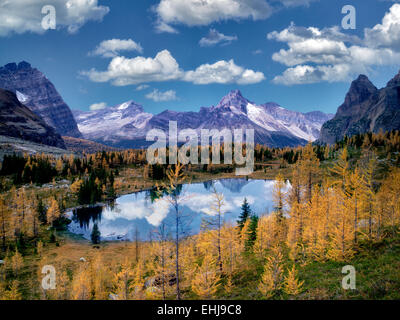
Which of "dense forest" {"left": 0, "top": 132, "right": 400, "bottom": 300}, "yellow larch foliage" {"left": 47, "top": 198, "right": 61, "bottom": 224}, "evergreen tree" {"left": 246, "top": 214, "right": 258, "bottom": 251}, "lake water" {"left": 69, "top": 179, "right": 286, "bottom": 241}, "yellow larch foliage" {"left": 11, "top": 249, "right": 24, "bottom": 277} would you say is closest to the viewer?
"dense forest" {"left": 0, "top": 132, "right": 400, "bottom": 300}

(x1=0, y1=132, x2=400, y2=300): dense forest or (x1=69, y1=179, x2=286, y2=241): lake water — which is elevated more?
(x1=0, y1=132, x2=400, y2=300): dense forest

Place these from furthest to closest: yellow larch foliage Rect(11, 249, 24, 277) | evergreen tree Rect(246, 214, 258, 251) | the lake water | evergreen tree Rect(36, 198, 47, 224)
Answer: evergreen tree Rect(36, 198, 47, 224)
the lake water
evergreen tree Rect(246, 214, 258, 251)
yellow larch foliage Rect(11, 249, 24, 277)

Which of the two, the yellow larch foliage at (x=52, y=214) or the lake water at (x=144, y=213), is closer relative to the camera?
the lake water at (x=144, y=213)

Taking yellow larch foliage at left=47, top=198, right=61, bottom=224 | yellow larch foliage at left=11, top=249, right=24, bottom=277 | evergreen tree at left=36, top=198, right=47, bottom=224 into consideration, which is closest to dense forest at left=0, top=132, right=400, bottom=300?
yellow larch foliage at left=11, top=249, right=24, bottom=277

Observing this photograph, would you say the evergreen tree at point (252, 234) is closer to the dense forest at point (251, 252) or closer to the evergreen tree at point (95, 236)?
the dense forest at point (251, 252)

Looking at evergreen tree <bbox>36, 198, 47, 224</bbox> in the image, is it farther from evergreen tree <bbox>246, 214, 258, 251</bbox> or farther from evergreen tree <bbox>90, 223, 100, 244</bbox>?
evergreen tree <bbox>246, 214, 258, 251</bbox>

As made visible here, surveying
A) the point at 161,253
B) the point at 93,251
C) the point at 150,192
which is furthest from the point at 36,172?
the point at 161,253

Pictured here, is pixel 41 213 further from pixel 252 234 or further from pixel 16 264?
pixel 252 234

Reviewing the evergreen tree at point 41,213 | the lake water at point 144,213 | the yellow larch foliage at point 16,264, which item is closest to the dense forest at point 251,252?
the yellow larch foliage at point 16,264

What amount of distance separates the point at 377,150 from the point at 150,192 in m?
130

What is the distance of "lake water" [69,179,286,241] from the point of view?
74750mm

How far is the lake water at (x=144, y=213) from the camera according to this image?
74.8 m

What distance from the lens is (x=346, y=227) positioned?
22.4 metres

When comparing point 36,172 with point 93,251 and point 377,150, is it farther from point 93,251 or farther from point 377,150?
point 377,150
